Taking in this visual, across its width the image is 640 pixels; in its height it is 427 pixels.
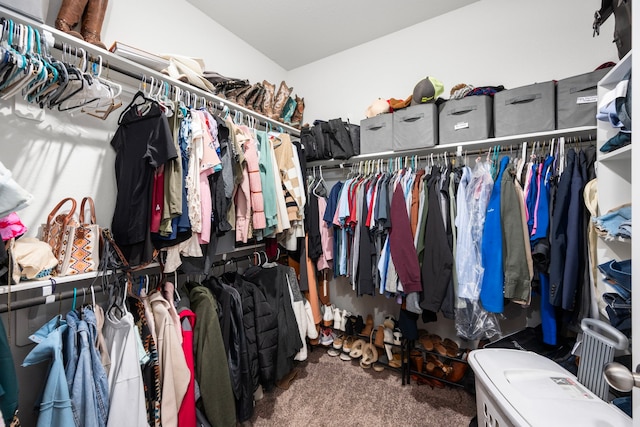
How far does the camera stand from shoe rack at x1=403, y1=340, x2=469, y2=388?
1.93m

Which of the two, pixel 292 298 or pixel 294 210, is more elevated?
pixel 294 210

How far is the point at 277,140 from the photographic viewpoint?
2.11 m

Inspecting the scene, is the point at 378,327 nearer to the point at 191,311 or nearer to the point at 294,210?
the point at 294,210

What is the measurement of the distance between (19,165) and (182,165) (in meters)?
0.69

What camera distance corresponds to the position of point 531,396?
97 centimetres

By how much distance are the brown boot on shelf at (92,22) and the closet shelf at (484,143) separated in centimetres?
164

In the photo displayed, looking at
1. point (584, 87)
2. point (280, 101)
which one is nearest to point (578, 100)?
point (584, 87)

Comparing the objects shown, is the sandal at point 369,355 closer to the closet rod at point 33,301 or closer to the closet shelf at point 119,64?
the closet rod at point 33,301

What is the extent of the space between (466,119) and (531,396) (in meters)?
1.52

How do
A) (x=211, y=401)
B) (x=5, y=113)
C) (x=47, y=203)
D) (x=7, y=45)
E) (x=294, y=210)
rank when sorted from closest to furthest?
(x=7, y=45) < (x=5, y=113) < (x=47, y=203) < (x=211, y=401) < (x=294, y=210)

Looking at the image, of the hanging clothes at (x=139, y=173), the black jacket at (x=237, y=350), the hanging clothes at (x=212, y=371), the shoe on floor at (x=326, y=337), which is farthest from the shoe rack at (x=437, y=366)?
the hanging clothes at (x=139, y=173)

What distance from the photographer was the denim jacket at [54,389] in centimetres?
95

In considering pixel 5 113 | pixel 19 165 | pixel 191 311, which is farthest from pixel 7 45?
pixel 191 311

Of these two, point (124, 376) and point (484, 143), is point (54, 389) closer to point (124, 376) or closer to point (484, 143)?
point (124, 376)
